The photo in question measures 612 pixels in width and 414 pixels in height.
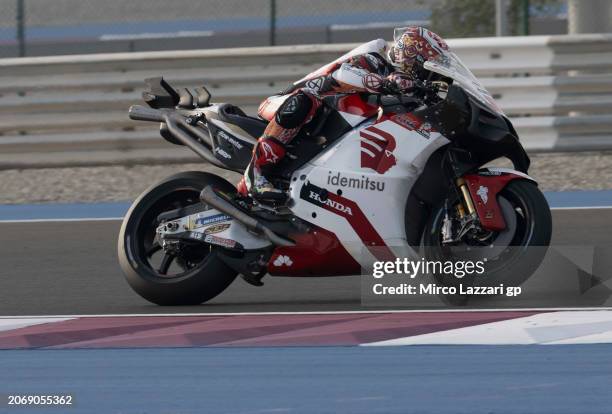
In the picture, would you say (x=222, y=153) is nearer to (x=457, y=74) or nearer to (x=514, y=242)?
(x=457, y=74)

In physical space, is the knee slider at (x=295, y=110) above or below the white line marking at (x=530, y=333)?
above

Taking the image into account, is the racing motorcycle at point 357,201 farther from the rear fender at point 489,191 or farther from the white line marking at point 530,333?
the white line marking at point 530,333

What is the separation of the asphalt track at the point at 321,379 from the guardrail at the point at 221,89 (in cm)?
641

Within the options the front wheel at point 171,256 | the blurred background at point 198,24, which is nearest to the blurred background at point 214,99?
the front wheel at point 171,256

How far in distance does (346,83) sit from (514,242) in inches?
44.3

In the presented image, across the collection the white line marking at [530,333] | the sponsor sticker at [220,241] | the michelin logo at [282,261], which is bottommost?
the white line marking at [530,333]

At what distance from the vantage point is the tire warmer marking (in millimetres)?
6816

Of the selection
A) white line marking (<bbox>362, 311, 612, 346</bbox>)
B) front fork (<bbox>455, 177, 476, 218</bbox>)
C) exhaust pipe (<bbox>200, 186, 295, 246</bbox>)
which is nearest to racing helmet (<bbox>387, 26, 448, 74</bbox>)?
front fork (<bbox>455, 177, 476, 218</bbox>)

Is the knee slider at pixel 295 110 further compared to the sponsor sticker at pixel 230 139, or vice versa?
the sponsor sticker at pixel 230 139

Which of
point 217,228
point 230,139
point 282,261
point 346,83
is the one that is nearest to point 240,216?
point 217,228

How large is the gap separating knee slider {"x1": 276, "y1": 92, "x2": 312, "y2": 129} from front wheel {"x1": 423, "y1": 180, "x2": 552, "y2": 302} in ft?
3.17

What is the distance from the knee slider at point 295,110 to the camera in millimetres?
6742

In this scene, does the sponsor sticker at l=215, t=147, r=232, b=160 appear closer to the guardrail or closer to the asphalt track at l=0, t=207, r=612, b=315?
the asphalt track at l=0, t=207, r=612, b=315

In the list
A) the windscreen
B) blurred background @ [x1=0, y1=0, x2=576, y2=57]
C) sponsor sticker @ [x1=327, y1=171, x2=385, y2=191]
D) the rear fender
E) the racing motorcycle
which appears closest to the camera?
the rear fender
